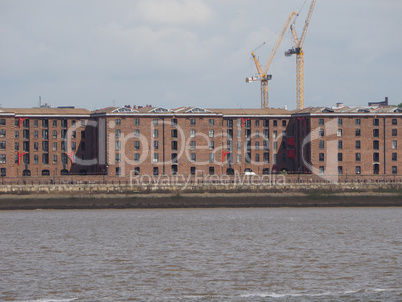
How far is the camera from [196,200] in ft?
343

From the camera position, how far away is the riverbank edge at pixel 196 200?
101312 millimetres

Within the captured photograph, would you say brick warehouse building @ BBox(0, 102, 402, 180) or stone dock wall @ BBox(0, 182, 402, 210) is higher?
brick warehouse building @ BBox(0, 102, 402, 180)

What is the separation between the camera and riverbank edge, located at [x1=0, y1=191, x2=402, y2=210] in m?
101

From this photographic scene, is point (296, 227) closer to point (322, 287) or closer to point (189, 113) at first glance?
point (322, 287)

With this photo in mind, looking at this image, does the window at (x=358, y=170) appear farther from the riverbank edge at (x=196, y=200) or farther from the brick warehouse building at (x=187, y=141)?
the riverbank edge at (x=196, y=200)

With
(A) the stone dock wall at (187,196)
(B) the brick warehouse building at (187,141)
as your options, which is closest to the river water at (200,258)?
(A) the stone dock wall at (187,196)

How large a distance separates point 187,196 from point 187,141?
41125 millimetres

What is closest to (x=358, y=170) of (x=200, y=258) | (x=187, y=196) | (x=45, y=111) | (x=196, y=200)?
(x=196, y=200)

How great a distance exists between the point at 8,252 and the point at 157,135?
90261 millimetres

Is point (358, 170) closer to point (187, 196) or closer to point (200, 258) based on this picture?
point (187, 196)

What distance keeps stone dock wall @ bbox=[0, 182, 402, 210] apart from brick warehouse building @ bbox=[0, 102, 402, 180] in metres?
35.0

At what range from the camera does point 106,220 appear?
3280 inches

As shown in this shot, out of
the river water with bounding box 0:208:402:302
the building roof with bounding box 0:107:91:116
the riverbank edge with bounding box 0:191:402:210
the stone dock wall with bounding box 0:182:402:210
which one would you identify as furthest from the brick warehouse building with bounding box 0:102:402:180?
the river water with bounding box 0:208:402:302

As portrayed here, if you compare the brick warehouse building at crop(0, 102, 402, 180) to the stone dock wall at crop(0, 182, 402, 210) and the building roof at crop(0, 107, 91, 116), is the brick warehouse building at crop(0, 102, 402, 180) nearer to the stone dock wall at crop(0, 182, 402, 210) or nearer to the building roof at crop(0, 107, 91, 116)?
the building roof at crop(0, 107, 91, 116)
